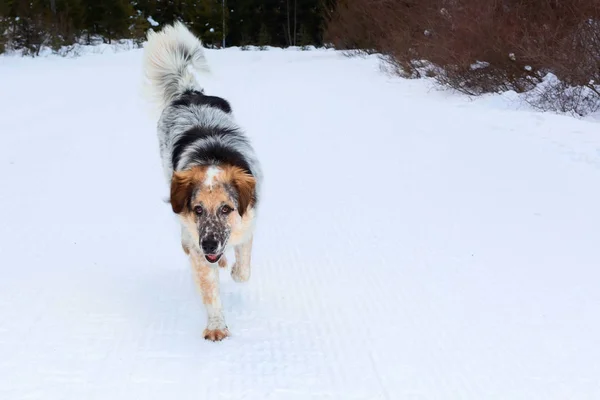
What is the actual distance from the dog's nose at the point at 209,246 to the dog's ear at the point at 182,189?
396mm

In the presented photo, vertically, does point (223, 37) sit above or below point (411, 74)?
below

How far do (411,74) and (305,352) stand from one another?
14717 millimetres

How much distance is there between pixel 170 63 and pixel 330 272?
9.62 ft

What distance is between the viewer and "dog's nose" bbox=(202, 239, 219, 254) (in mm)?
3504

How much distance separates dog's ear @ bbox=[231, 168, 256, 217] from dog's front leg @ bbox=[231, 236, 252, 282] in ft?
1.21

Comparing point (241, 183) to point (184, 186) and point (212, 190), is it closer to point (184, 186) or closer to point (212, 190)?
point (212, 190)

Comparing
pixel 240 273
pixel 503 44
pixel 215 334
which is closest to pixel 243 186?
pixel 240 273

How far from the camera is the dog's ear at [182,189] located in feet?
12.4

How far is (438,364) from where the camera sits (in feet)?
10.9

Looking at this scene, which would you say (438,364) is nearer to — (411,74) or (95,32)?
(411,74)

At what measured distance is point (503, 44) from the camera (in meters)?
11.8

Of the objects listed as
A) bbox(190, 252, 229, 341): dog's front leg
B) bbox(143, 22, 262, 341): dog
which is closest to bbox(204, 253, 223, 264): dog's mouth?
bbox(143, 22, 262, 341): dog

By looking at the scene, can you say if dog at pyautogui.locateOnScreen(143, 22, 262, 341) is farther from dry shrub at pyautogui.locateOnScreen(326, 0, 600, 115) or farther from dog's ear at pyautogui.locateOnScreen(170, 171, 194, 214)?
dry shrub at pyautogui.locateOnScreen(326, 0, 600, 115)

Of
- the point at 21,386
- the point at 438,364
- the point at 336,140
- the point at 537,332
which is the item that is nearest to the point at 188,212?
the point at 21,386
